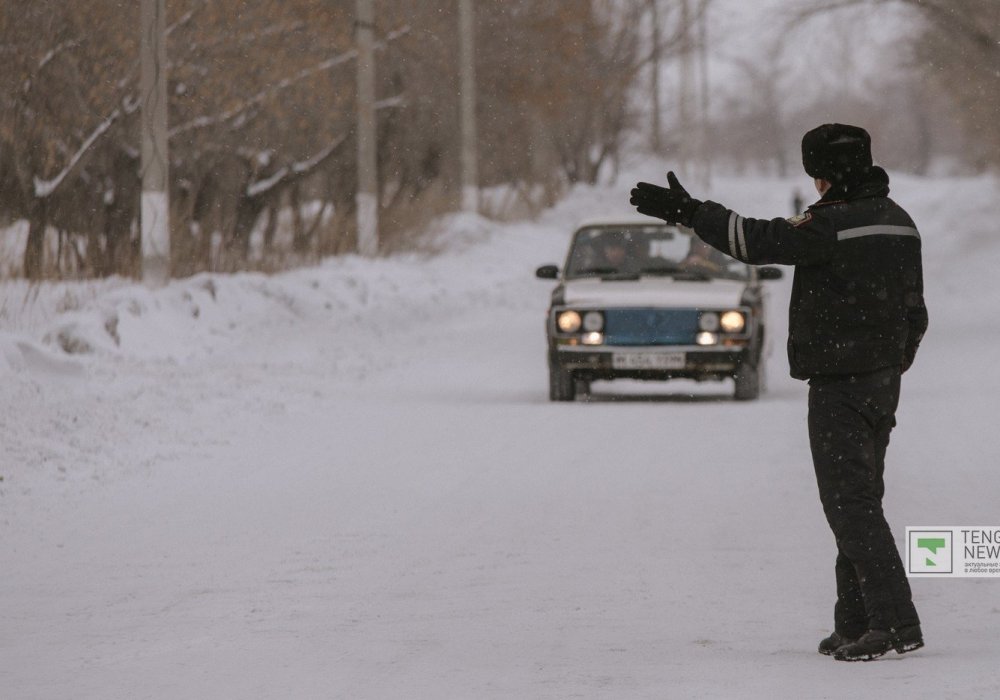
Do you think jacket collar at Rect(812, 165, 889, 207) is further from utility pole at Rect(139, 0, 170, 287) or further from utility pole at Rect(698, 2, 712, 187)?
utility pole at Rect(698, 2, 712, 187)

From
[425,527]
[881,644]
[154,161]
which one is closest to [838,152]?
[881,644]

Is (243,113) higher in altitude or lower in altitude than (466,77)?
lower

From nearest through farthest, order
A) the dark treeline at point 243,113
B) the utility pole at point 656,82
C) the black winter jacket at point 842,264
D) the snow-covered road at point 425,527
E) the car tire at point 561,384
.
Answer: the black winter jacket at point 842,264 < the snow-covered road at point 425,527 < the car tire at point 561,384 < the dark treeline at point 243,113 < the utility pole at point 656,82

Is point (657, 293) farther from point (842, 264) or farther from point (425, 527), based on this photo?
point (842, 264)

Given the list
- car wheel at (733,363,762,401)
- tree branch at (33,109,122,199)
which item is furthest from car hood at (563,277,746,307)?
tree branch at (33,109,122,199)

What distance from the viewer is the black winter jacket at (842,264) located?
242 inches

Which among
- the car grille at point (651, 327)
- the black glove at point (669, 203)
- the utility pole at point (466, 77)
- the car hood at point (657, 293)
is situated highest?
the utility pole at point (466, 77)

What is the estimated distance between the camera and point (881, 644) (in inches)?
243

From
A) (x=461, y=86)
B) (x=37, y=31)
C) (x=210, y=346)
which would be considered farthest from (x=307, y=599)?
(x=461, y=86)

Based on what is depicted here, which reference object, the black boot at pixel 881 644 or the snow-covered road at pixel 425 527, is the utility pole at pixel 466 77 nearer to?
the snow-covered road at pixel 425 527

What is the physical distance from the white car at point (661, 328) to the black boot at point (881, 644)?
9.64m

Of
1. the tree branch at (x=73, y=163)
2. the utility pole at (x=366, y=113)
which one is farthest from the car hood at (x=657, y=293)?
the utility pole at (x=366, y=113)

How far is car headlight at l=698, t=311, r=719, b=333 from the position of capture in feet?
52.1

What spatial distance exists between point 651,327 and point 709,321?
459 millimetres
